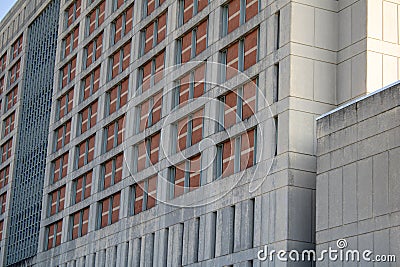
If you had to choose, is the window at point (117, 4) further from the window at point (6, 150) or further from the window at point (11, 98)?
the window at point (6, 150)

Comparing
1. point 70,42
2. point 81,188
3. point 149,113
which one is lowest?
point 81,188

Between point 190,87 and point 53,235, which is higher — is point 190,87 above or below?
above

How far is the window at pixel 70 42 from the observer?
71.3 m

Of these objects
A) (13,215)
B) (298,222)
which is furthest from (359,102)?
(13,215)

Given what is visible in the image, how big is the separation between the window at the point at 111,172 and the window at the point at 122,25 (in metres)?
8.85

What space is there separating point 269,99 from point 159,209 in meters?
11.2

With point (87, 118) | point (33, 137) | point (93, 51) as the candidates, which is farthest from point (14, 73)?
point (87, 118)

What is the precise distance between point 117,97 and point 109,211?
25.7 ft

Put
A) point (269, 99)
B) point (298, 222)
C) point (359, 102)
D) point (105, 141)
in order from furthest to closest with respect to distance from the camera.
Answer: point (105, 141), point (269, 99), point (298, 222), point (359, 102)

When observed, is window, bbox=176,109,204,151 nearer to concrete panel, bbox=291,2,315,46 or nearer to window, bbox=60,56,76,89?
concrete panel, bbox=291,2,315,46

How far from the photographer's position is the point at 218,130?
158 ft

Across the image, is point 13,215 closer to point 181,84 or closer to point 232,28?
point 181,84

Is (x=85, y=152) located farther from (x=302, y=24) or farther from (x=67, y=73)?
(x=302, y=24)

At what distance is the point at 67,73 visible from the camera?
235ft
